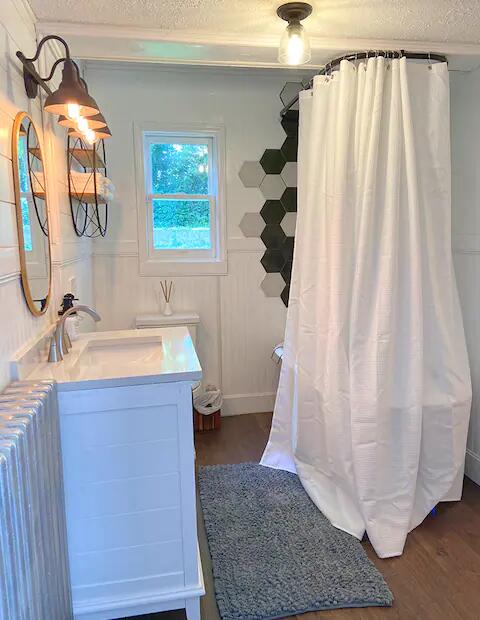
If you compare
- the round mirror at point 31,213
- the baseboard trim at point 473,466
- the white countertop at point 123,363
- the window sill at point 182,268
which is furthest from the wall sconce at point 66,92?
the baseboard trim at point 473,466

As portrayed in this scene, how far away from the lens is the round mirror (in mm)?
1418

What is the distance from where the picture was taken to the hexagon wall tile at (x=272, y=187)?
3.19 m

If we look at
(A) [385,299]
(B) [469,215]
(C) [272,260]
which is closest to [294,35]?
(A) [385,299]

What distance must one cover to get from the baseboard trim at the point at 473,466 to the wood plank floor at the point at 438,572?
4 cm

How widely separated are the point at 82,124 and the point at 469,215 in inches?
73.0

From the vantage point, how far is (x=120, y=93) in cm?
296

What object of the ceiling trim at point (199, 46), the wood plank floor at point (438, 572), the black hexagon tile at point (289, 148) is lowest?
the wood plank floor at point (438, 572)

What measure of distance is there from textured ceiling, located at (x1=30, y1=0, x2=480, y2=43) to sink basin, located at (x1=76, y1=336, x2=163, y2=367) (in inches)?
48.4

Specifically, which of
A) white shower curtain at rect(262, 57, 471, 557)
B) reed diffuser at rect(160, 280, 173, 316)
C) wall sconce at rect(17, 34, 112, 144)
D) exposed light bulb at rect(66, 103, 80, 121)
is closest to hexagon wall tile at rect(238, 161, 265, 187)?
reed diffuser at rect(160, 280, 173, 316)

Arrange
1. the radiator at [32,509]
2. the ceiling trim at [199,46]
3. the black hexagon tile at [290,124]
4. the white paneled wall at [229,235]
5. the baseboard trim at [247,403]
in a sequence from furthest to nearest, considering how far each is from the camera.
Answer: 1. the baseboard trim at [247,403]
2. the black hexagon tile at [290,124]
3. the white paneled wall at [229,235]
4. the ceiling trim at [199,46]
5. the radiator at [32,509]

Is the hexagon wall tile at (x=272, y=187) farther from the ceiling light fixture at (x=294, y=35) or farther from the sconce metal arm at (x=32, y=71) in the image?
the sconce metal arm at (x=32, y=71)

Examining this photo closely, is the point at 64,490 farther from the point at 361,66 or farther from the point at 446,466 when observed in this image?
the point at 361,66

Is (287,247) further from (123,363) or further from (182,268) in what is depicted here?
(123,363)

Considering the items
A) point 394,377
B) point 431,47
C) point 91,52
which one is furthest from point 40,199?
point 431,47
